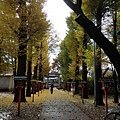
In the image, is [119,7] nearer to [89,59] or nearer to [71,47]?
[89,59]

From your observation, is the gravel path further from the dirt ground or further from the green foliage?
the green foliage

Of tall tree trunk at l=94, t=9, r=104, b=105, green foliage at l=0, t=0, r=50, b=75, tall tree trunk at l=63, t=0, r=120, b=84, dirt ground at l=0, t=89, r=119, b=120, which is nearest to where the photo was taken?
tall tree trunk at l=63, t=0, r=120, b=84

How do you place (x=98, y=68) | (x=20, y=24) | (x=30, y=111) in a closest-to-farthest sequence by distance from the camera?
(x=30, y=111), (x=20, y=24), (x=98, y=68)

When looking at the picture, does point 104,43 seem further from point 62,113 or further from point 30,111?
point 30,111

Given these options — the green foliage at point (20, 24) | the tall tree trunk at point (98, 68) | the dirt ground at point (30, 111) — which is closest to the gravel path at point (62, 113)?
the dirt ground at point (30, 111)

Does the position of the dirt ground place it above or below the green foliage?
below

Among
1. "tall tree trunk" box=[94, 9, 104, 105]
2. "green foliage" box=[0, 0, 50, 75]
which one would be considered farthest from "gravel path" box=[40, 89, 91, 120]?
"green foliage" box=[0, 0, 50, 75]

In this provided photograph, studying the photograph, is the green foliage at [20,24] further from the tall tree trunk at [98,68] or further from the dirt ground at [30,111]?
the dirt ground at [30,111]

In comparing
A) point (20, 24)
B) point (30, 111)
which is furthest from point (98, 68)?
point (30, 111)

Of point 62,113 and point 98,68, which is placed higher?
point 98,68

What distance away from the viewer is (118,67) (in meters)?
6.37

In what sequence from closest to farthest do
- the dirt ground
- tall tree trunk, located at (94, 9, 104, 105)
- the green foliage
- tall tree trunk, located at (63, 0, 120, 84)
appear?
tall tree trunk, located at (63, 0, 120, 84), the dirt ground, the green foliage, tall tree trunk, located at (94, 9, 104, 105)

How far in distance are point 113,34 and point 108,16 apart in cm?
137

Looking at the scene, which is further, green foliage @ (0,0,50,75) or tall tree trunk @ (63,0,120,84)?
green foliage @ (0,0,50,75)
